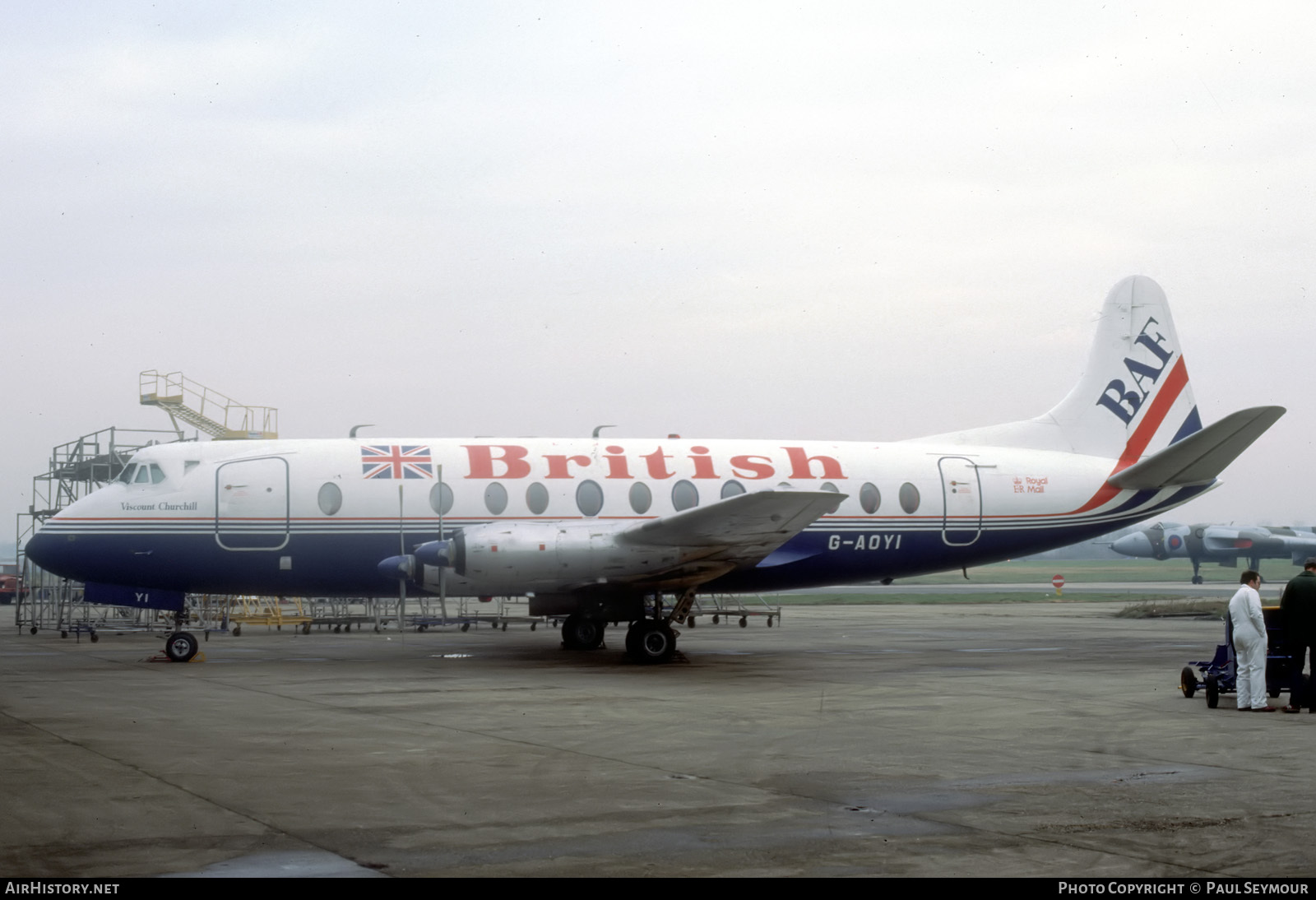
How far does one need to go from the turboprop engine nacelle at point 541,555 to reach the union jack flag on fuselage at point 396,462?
2024mm

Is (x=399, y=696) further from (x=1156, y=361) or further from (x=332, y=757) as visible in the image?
(x=1156, y=361)

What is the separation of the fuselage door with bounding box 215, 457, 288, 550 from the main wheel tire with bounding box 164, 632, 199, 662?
1.66 m

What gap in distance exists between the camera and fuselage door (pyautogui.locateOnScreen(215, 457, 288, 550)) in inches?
806

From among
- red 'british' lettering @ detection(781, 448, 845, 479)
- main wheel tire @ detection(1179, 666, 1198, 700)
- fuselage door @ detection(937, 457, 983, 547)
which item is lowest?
main wheel tire @ detection(1179, 666, 1198, 700)

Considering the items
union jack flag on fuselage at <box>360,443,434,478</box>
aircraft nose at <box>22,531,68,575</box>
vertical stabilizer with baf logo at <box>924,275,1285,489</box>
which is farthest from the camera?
vertical stabilizer with baf logo at <box>924,275,1285,489</box>

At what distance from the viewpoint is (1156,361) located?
24.9m

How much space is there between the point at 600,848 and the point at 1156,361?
20.9 m

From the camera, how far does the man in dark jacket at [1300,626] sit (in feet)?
45.9

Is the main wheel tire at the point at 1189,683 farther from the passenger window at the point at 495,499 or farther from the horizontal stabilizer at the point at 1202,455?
the passenger window at the point at 495,499

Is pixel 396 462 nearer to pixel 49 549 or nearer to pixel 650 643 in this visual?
pixel 650 643

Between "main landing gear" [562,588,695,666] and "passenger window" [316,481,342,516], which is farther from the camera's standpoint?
"passenger window" [316,481,342,516]

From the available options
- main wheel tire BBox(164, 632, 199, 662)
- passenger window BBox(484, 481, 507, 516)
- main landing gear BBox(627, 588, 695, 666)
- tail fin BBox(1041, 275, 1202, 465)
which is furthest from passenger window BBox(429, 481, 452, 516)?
tail fin BBox(1041, 275, 1202, 465)

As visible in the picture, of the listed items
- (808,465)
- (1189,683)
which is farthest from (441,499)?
(1189,683)

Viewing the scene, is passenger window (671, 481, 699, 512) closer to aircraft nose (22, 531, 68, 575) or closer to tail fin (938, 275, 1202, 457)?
tail fin (938, 275, 1202, 457)
